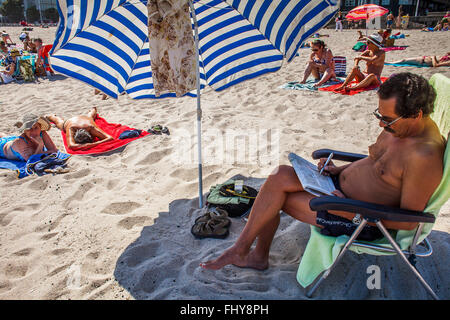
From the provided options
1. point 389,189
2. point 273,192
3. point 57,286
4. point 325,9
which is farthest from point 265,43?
point 57,286

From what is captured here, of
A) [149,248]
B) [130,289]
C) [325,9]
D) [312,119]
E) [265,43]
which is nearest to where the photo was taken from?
A: [130,289]

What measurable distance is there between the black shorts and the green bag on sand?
10.5m

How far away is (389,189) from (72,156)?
3.98m

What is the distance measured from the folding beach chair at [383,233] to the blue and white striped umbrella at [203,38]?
4.34 feet

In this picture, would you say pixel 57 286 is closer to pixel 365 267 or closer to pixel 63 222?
pixel 63 222

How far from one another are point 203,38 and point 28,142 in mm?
2991

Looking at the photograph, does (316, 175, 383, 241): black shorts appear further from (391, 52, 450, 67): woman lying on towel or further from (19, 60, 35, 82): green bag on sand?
(19, 60, 35, 82): green bag on sand

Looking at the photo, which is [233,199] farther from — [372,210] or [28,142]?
[28,142]

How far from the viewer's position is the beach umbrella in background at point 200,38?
8.25 feet

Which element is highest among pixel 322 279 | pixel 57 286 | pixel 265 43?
pixel 265 43

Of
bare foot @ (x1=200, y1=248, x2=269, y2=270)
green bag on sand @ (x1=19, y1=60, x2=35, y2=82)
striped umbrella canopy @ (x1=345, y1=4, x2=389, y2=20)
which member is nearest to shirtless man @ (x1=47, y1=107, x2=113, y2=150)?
bare foot @ (x1=200, y1=248, x2=269, y2=270)

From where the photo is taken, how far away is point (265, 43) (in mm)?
3082

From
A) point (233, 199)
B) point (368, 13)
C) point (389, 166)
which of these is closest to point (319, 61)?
point (233, 199)

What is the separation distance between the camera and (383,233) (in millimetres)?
1756
